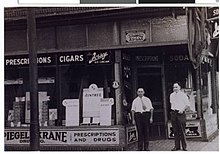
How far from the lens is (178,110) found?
552 centimetres

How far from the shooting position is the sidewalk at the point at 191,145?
5.21 metres

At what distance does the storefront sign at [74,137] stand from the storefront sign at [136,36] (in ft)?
3.39

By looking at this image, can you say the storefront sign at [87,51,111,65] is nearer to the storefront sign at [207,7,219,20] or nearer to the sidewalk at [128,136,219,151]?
the sidewalk at [128,136,219,151]

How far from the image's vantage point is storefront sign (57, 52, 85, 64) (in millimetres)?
5730

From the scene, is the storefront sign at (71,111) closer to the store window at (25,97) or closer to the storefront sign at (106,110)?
the store window at (25,97)

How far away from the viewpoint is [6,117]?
5.45 meters

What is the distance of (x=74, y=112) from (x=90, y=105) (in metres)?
0.19

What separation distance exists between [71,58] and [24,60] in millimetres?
525

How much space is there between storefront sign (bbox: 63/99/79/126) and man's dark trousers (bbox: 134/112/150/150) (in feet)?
2.15

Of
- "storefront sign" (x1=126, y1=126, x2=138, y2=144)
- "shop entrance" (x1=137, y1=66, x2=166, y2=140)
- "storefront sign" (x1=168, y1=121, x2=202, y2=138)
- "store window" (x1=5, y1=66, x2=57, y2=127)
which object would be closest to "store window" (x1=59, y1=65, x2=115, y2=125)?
"store window" (x1=5, y1=66, x2=57, y2=127)

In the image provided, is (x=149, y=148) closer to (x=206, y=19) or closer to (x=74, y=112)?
(x=74, y=112)

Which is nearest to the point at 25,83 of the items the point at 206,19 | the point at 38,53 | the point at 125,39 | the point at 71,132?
the point at 38,53

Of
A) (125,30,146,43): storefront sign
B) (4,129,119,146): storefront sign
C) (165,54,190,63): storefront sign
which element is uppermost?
(125,30,146,43): storefront sign

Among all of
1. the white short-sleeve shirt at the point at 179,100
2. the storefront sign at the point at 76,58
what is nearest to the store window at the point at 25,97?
the storefront sign at the point at 76,58
